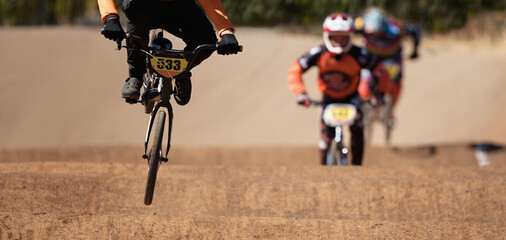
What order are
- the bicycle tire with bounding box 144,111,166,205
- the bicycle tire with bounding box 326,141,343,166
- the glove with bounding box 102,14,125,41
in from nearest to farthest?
the glove with bounding box 102,14,125,41
the bicycle tire with bounding box 144,111,166,205
the bicycle tire with bounding box 326,141,343,166

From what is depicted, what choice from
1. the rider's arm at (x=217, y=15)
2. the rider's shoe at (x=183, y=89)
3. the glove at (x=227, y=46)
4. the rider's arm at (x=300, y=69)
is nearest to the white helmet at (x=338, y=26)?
the rider's arm at (x=300, y=69)

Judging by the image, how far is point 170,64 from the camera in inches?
236

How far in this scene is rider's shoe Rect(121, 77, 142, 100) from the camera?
5.96 m

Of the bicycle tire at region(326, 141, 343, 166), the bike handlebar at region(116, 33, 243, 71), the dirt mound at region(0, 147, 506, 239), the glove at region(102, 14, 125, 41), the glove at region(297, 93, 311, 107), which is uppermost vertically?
the glove at region(102, 14, 125, 41)

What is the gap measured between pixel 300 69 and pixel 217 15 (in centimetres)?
435

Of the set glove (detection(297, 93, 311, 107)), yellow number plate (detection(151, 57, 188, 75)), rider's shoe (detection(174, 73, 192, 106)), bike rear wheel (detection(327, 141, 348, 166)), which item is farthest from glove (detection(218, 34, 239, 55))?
bike rear wheel (detection(327, 141, 348, 166))

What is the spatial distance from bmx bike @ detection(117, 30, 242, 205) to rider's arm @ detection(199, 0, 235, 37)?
0.19 meters

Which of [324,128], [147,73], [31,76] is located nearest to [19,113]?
[31,76]

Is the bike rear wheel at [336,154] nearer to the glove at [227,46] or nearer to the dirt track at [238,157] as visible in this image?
the dirt track at [238,157]

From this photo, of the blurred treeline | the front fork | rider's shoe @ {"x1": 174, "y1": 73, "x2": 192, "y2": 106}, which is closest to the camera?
rider's shoe @ {"x1": 174, "y1": 73, "x2": 192, "y2": 106}

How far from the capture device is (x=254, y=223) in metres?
6.27

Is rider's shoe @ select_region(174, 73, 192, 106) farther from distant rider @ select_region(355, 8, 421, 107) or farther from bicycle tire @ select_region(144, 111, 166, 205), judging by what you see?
distant rider @ select_region(355, 8, 421, 107)

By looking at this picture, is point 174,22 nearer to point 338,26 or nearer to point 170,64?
point 170,64

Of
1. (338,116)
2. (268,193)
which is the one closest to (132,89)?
(268,193)
